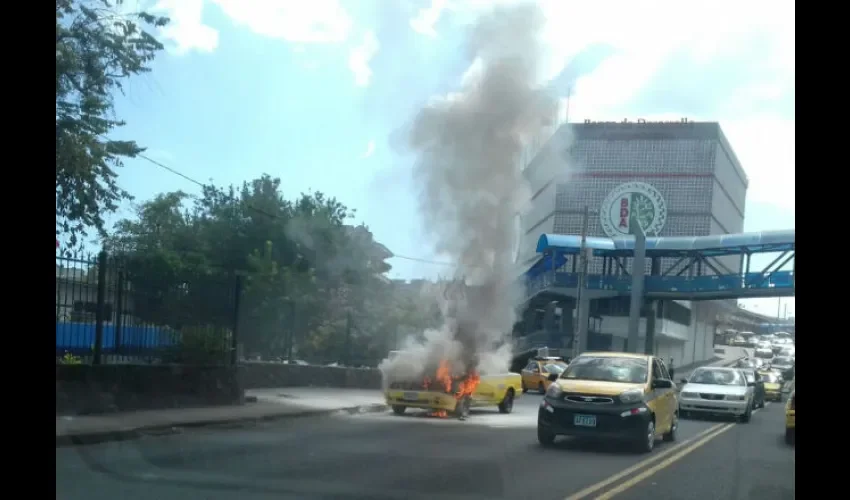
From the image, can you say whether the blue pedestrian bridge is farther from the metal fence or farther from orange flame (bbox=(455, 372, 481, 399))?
the metal fence

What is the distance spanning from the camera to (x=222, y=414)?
1595cm

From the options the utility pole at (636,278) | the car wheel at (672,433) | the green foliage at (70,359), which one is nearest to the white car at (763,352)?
the utility pole at (636,278)

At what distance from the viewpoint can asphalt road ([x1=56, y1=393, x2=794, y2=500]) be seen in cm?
878

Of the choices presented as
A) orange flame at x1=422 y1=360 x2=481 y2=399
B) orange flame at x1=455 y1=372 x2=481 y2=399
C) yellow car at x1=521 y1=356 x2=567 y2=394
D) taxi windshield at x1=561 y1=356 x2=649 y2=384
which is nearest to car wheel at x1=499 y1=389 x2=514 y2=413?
orange flame at x1=455 y1=372 x2=481 y2=399

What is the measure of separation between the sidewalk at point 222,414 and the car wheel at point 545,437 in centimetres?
A: 546

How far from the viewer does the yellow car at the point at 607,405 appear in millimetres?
12703

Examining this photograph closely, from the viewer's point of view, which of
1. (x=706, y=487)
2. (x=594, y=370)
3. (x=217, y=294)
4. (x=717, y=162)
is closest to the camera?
(x=706, y=487)

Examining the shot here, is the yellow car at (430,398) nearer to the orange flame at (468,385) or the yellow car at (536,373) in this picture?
the orange flame at (468,385)

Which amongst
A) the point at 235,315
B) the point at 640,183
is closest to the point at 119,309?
the point at 235,315

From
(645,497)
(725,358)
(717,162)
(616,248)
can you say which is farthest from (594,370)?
(725,358)
